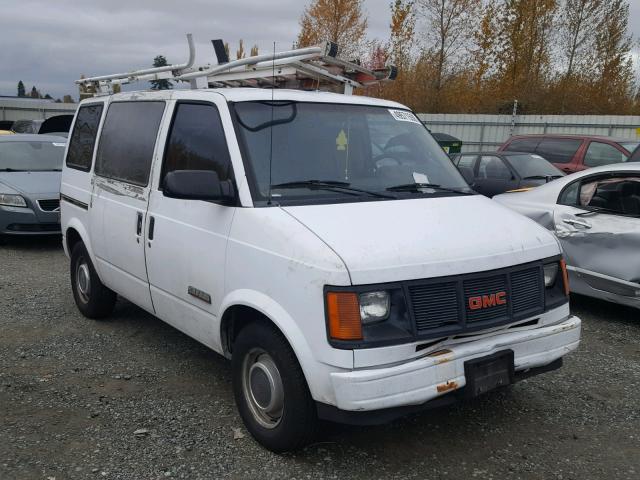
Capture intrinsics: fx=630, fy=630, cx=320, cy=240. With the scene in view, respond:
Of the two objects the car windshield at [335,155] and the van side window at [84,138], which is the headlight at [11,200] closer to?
the van side window at [84,138]

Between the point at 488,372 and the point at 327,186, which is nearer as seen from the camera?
the point at 488,372

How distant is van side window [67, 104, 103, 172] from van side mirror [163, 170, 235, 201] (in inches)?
86.7

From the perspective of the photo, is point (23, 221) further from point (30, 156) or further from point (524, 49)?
point (524, 49)

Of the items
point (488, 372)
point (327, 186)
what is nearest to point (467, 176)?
point (327, 186)

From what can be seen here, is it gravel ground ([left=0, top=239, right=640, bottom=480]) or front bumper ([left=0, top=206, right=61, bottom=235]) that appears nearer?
gravel ground ([left=0, top=239, right=640, bottom=480])

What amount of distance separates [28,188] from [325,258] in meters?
7.52

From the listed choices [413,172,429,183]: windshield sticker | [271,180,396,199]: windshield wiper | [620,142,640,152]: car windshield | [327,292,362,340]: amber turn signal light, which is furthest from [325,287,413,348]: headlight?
[620,142,640,152]: car windshield

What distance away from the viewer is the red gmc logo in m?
3.17

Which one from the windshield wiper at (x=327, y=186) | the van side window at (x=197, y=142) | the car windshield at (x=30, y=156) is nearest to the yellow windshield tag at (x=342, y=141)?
the windshield wiper at (x=327, y=186)

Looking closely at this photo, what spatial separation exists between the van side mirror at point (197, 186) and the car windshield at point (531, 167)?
838cm

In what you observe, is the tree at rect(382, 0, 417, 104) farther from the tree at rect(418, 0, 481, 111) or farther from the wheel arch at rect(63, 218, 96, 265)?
the wheel arch at rect(63, 218, 96, 265)

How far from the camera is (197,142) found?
407 centimetres

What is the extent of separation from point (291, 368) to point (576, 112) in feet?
88.5

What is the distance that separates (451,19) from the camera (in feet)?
89.8
